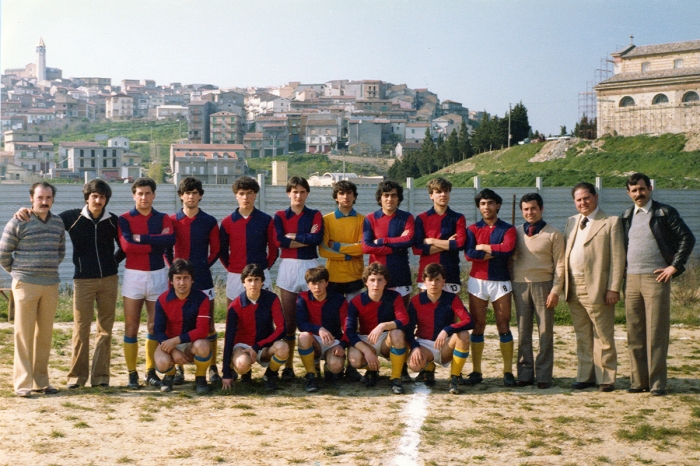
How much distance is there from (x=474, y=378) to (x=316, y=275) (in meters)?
1.61

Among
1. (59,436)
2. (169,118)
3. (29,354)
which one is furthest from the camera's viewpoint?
(169,118)

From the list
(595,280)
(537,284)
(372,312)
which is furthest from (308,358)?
(595,280)

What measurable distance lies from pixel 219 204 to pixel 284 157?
83267 millimetres

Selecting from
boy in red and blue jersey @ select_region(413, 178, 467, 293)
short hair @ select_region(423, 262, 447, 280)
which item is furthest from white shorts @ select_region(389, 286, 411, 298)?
short hair @ select_region(423, 262, 447, 280)

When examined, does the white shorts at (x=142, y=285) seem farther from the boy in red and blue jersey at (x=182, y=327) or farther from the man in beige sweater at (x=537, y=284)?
the man in beige sweater at (x=537, y=284)

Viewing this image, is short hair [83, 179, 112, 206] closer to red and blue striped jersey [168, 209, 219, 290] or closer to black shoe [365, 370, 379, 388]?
red and blue striped jersey [168, 209, 219, 290]

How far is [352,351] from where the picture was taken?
671 centimetres

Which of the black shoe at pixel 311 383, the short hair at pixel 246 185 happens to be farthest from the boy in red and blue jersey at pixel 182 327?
the short hair at pixel 246 185

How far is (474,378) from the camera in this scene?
6883 millimetres

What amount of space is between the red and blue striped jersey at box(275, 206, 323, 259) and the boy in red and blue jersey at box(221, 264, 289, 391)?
46cm

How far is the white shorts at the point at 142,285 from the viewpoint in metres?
6.66

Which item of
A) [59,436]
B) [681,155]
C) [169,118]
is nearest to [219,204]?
[59,436]

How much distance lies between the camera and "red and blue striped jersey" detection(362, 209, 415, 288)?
22.8 ft

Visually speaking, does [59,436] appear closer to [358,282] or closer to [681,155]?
[358,282]
